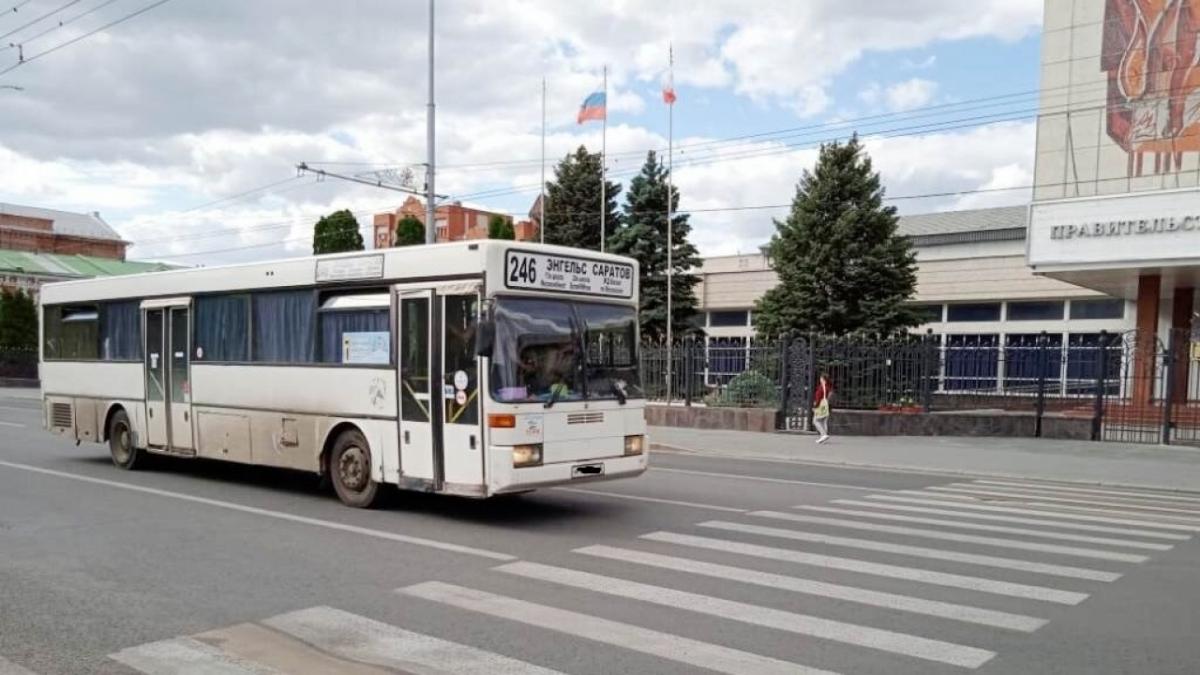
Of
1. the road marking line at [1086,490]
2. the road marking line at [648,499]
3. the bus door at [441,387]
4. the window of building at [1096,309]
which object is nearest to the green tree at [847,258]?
the window of building at [1096,309]

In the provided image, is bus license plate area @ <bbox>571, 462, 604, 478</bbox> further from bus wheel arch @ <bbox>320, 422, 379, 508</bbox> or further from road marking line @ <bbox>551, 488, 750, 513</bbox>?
bus wheel arch @ <bbox>320, 422, 379, 508</bbox>

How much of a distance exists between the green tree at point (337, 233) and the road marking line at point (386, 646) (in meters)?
44.9

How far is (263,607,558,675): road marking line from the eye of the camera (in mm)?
5418

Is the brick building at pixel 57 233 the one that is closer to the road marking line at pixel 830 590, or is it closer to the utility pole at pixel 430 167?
the utility pole at pixel 430 167

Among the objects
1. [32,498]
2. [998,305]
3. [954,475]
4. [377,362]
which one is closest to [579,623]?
[377,362]

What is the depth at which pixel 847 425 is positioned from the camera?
23.2 m

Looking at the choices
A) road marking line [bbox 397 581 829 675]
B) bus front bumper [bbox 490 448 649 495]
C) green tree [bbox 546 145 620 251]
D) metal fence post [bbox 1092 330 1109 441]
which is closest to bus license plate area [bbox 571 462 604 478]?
bus front bumper [bbox 490 448 649 495]

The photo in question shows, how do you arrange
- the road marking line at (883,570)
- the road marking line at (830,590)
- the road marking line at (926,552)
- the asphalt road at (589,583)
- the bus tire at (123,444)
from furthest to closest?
the bus tire at (123,444) < the road marking line at (926,552) < the road marking line at (883,570) < the road marking line at (830,590) < the asphalt road at (589,583)

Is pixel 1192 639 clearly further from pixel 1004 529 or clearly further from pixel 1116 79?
pixel 1116 79

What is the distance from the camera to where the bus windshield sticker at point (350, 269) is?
1098 centimetres

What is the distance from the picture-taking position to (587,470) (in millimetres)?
10141

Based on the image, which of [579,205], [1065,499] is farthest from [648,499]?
[579,205]

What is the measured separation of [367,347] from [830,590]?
20.5 ft

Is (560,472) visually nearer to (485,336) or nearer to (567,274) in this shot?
(485,336)
